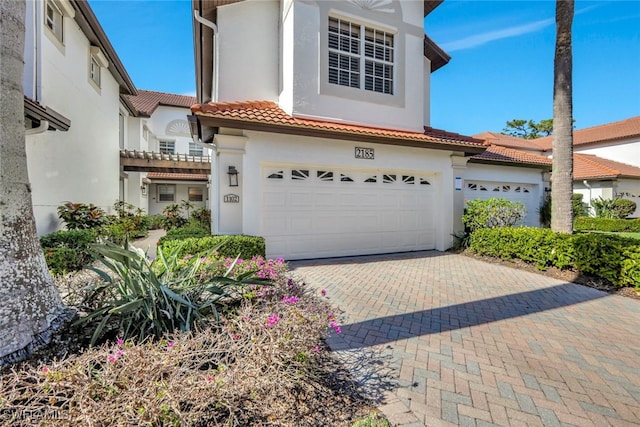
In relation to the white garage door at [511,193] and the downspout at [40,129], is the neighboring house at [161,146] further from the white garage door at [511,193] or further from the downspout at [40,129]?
the white garage door at [511,193]

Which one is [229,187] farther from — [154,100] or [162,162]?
[154,100]

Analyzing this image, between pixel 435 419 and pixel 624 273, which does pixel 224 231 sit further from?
pixel 624 273

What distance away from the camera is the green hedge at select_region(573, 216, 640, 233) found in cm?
1772

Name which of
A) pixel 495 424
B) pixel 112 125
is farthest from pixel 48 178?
pixel 495 424

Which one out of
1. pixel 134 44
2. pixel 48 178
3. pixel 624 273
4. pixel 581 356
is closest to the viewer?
pixel 581 356

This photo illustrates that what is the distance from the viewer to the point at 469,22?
11.8 metres

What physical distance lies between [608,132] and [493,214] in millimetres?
28590

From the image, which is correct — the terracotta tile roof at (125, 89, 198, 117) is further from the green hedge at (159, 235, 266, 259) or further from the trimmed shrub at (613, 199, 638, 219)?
the trimmed shrub at (613, 199, 638, 219)

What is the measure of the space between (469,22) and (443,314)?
38.8ft

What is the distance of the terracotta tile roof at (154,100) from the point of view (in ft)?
72.3

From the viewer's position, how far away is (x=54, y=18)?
939 cm

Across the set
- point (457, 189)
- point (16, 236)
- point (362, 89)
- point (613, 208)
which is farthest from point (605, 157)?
point (16, 236)

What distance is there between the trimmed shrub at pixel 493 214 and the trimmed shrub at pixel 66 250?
35.3 ft

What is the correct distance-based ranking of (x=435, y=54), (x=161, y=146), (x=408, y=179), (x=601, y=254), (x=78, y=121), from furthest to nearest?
1. (x=161, y=146)
2. (x=435, y=54)
3. (x=78, y=121)
4. (x=408, y=179)
5. (x=601, y=254)
